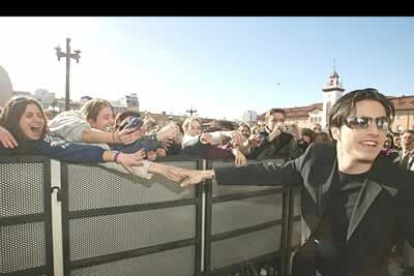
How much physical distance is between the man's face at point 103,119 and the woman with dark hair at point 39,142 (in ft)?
1.51

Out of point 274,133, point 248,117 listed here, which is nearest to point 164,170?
point 274,133

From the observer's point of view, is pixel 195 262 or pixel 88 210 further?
pixel 195 262

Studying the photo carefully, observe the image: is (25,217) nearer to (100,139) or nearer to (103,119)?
(100,139)

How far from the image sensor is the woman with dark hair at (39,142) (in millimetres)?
1956

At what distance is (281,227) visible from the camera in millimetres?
3410

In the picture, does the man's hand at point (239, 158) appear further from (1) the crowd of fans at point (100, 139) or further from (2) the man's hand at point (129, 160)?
(2) the man's hand at point (129, 160)

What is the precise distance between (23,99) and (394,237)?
111 inches

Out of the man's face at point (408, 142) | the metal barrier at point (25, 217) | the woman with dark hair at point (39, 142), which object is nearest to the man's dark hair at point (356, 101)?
the woman with dark hair at point (39, 142)

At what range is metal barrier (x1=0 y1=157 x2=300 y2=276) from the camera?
6.57 ft

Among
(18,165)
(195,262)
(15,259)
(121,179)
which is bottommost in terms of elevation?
(195,262)

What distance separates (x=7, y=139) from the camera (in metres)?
1.86

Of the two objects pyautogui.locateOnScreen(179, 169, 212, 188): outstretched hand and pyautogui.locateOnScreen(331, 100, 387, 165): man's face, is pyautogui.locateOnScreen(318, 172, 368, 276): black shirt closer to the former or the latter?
pyautogui.locateOnScreen(331, 100, 387, 165): man's face
